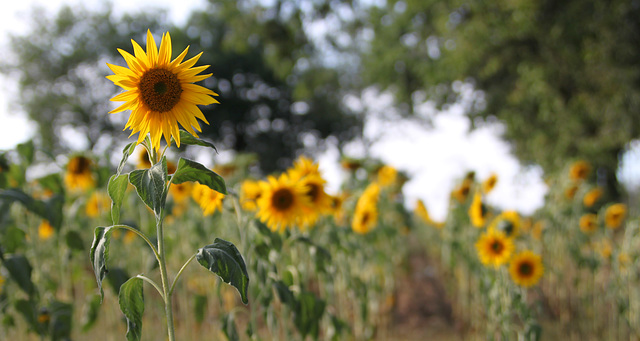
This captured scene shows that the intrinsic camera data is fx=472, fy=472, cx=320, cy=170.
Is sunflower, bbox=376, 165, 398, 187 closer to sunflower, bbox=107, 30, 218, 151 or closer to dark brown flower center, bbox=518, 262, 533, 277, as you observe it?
dark brown flower center, bbox=518, 262, 533, 277

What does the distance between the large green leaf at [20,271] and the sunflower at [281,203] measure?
35.0 inches

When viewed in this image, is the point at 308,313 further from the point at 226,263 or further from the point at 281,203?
the point at 226,263

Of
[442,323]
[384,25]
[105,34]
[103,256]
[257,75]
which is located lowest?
[442,323]

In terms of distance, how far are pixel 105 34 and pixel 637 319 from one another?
63.1 ft

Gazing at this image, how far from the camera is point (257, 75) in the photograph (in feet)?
59.1

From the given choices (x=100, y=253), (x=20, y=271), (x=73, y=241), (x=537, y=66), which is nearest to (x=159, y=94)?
(x=100, y=253)

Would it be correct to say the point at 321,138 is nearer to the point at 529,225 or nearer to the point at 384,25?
the point at 384,25

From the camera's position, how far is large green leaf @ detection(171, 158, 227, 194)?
1104mm

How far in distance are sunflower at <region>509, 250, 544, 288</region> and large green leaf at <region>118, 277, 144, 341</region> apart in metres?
2.22

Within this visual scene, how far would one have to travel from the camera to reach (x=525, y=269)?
275 centimetres

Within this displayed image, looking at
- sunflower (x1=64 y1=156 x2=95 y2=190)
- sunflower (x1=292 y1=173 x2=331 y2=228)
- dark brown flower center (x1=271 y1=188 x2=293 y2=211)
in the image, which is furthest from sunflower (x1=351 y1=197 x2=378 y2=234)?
sunflower (x1=64 y1=156 x2=95 y2=190)

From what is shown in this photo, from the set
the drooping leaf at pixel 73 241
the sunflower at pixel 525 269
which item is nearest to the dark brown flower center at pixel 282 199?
the drooping leaf at pixel 73 241

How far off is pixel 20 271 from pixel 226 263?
3.44 ft

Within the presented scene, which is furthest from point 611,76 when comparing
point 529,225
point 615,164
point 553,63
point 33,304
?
point 33,304
